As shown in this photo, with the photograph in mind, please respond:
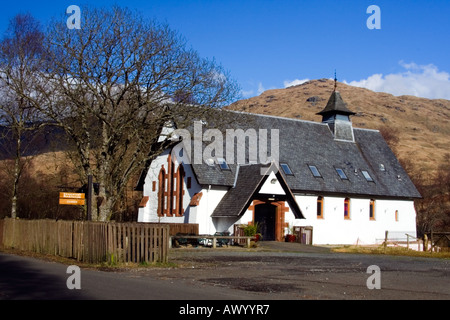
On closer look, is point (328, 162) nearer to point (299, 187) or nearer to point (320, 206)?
point (320, 206)

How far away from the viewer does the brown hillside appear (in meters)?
124

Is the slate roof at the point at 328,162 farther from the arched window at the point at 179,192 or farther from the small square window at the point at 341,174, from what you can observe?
the arched window at the point at 179,192

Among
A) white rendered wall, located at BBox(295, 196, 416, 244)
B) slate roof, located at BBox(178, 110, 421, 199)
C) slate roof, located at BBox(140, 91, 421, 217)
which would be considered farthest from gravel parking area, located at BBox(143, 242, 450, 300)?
white rendered wall, located at BBox(295, 196, 416, 244)

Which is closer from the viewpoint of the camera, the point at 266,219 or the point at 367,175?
the point at 266,219

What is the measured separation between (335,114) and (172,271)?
111 ft

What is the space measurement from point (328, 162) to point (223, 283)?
31561mm

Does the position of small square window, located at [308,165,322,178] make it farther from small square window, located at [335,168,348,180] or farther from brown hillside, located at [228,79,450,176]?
brown hillside, located at [228,79,450,176]

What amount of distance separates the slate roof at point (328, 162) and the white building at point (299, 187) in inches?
3.2

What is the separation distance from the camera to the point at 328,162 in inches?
1818

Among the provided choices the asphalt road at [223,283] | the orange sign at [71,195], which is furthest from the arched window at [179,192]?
the asphalt road at [223,283]

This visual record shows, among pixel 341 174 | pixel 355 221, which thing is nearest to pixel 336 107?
pixel 341 174

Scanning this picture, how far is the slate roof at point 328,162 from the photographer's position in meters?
42.4

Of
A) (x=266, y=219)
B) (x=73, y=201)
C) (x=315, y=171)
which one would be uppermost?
(x=315, y=171)

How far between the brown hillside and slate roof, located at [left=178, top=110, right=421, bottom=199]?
5552 cm
